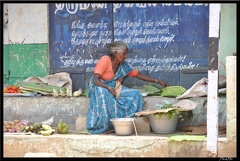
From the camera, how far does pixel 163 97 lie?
858 cm

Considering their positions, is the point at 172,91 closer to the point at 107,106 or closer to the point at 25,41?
the point at 107,106

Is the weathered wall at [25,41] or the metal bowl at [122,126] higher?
the weathered wall at [25,41]

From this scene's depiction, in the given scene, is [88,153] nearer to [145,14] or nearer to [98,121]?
[98,121]

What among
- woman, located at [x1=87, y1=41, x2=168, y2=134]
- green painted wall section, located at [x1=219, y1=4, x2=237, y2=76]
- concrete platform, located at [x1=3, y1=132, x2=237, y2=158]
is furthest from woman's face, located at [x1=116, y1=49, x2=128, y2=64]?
green painted wall section, located at [x1=219, y1=4, x2=237, y2=76]

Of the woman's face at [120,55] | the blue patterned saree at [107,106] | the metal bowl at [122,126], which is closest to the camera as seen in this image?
the metal bowl at [122,126]

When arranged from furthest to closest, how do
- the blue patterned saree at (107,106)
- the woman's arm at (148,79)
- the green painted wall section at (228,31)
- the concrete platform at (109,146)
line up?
the green painted wall section at (228,31) → the woman's arm at (148,79) → the blue patterned saree at (107,106) → the concrete platform at (109,146)

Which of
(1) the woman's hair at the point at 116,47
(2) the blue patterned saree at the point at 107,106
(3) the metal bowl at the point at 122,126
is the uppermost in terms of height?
(1) the woman's hair at the point at 116,47

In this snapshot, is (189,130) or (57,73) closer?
(189,130)

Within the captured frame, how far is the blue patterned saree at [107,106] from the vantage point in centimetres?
825

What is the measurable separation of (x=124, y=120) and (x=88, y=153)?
748 mm

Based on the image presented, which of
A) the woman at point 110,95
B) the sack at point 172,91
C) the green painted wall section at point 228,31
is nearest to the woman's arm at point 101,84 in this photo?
the woman at point 110,95

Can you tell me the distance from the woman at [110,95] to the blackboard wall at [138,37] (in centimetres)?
77

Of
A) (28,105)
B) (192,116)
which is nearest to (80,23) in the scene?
(28,105)

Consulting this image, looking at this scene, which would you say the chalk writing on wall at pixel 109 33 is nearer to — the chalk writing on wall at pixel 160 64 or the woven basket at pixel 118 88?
the chalk writing on wall at pixel 160 64
